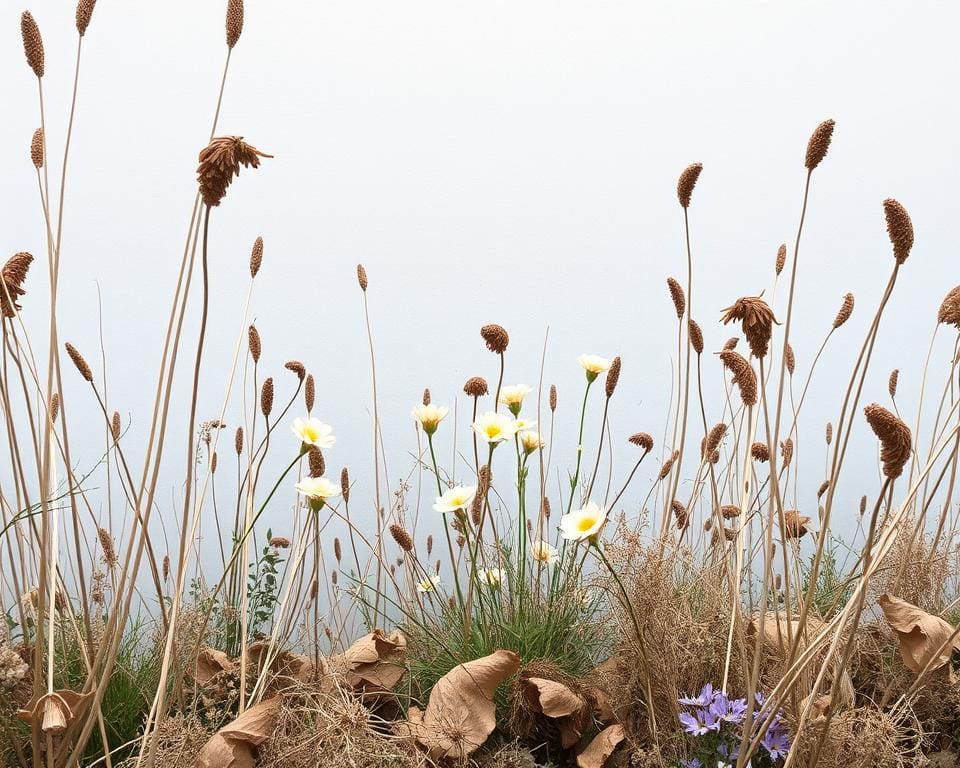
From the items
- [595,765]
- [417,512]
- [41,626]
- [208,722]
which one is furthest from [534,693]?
[417,512]

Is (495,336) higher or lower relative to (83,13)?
lower

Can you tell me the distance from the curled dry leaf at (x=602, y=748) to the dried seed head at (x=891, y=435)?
59 cm

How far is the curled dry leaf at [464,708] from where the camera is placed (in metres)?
0.99

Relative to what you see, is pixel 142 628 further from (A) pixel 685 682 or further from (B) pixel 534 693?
(A) pixel 685 682

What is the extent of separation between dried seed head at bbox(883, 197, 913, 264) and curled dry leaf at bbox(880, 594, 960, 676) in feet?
1.71

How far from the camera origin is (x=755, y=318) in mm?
698

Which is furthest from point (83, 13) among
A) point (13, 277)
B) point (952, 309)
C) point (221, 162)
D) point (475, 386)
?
point (952, 309)

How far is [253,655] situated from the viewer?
4.02 feet

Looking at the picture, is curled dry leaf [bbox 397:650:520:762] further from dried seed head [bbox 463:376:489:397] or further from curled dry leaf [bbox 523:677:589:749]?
dried seed head [bbox 463:376:489:397]

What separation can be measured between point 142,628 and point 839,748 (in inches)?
42.0

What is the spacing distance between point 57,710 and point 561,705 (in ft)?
1.85

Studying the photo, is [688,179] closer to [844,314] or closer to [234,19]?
[844,314]

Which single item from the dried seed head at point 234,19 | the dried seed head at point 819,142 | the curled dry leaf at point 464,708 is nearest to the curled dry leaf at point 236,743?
the curled dry leaf at point 464,708

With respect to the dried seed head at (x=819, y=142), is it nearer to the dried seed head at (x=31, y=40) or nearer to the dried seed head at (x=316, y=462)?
the dried seed head at (x=316, y=462)
